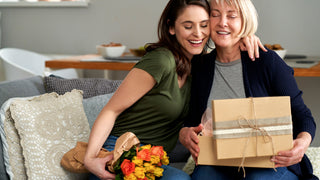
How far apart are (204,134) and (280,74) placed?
37cm

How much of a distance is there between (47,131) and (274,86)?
920 millimetres

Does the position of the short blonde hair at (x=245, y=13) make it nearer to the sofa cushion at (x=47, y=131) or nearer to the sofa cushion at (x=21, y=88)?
the sofa cushion at (x=47, y=131)

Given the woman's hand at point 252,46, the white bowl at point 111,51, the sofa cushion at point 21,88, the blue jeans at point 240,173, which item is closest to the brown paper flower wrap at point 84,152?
the blue jeans at point 240,173

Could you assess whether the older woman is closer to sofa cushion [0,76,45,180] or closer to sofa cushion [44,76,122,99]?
sofa cushion [44,76,122,99]

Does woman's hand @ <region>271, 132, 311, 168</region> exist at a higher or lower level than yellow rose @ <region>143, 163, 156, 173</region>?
higher

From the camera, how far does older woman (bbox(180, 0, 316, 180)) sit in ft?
4.52

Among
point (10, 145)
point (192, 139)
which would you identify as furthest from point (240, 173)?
point (10, 145)

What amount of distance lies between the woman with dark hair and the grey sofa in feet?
0.83

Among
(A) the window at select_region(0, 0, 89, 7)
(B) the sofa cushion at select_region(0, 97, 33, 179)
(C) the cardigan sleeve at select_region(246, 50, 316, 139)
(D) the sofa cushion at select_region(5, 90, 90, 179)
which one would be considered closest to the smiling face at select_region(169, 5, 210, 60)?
(C) the cardigan sleeve at select_region(246, 50, 316, 139)

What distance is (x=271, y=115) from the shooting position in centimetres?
119

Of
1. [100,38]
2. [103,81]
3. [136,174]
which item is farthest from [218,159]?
[100,38]

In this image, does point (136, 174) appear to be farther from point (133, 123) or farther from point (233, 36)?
point (233, 36)

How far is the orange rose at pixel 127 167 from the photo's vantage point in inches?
48.9

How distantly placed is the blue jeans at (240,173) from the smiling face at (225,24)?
483 millimetres
